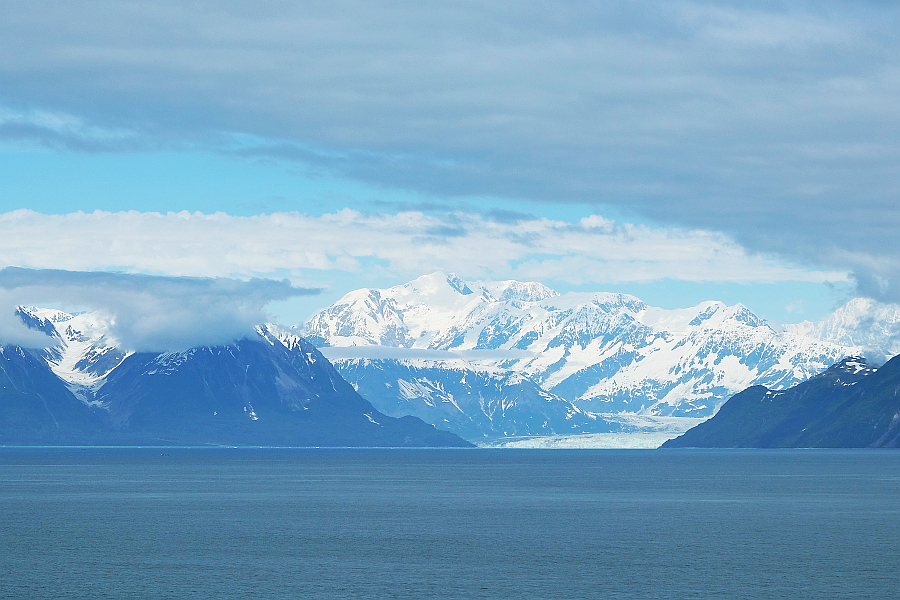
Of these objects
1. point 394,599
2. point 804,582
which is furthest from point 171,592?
point 804,582

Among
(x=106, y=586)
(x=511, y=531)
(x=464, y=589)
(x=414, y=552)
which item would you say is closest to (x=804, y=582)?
(x=464, y=589)

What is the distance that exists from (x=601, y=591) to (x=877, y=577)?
28.3 meters

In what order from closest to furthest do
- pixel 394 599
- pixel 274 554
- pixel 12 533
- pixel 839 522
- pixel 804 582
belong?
pixel 394 599 < pixel 804 582 < pixel 274 554 < pixel 12 533 < pixel 839 522

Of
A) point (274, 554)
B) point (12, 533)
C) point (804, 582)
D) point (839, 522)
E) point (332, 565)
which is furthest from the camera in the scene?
point (839, 522)

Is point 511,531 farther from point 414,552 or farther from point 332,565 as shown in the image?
point 332,565

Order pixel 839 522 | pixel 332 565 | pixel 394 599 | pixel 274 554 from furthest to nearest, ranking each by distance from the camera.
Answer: pixel 839 522 < pixel 274 554 < pixel 332 565 < pixel 394 599

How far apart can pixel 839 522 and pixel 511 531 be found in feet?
158

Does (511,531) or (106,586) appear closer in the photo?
(106,586)

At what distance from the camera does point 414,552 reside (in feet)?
465

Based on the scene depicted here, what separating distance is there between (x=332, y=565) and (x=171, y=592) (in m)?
21.8

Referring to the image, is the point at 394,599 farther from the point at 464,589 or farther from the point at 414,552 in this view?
the point at 414,552

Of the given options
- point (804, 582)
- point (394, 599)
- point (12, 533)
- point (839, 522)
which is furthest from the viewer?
point (839, 522)

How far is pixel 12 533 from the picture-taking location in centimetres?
16200

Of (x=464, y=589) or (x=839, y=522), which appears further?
(x=839, y=522)
